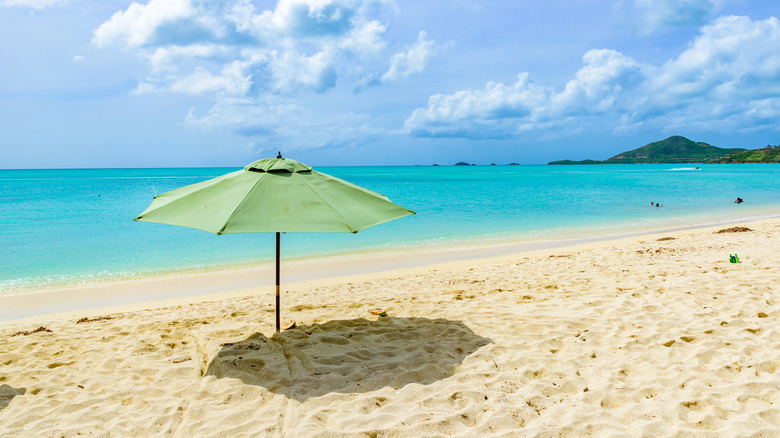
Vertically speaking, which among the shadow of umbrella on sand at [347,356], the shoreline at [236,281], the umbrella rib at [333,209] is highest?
the umbrella rib at [333,209]

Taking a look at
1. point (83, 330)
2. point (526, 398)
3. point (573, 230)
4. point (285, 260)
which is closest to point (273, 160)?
point (526, 398)

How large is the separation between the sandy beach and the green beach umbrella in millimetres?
1688

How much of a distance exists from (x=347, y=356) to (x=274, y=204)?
2.05 metres

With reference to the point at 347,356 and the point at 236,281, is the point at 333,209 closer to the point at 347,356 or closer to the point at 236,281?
the point at 347,356

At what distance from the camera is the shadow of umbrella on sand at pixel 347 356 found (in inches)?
176

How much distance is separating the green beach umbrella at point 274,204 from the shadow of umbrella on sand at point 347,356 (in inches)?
63.0

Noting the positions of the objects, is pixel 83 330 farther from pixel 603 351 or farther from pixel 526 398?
pixel 603 351

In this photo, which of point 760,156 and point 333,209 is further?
point 760,156

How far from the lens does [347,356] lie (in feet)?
16.8

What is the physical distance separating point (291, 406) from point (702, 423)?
3627 millimetres

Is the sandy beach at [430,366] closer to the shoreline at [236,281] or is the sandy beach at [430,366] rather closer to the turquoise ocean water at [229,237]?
the shoreline at [236,281]

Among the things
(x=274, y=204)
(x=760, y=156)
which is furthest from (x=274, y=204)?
(x=760, y=156)

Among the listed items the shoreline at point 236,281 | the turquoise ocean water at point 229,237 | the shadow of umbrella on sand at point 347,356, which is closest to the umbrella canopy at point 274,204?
the shadow of umbrella on sand at point 347,356

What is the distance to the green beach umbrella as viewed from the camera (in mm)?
4371
